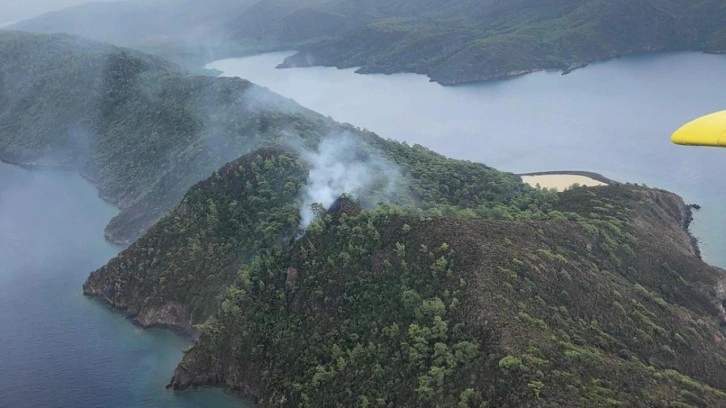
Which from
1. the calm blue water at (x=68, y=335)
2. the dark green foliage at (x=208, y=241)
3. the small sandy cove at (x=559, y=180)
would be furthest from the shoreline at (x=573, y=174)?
the calm blue water at (x=68, y=335)

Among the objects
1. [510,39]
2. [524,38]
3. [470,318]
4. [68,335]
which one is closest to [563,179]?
[470,318]

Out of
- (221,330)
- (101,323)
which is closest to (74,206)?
(101,323)

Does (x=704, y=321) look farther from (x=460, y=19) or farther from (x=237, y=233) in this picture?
(x=460, y=19)

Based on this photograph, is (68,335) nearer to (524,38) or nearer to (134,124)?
(134,124)

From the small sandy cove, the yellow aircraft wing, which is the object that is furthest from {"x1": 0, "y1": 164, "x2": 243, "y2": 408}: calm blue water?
the small sandy cove

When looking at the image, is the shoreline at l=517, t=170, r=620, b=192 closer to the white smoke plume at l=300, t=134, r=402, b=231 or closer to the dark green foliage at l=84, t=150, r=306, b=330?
the white smoke plume at l=300, t=134, r=402, b=231

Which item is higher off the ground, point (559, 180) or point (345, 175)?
point (345, 175)
